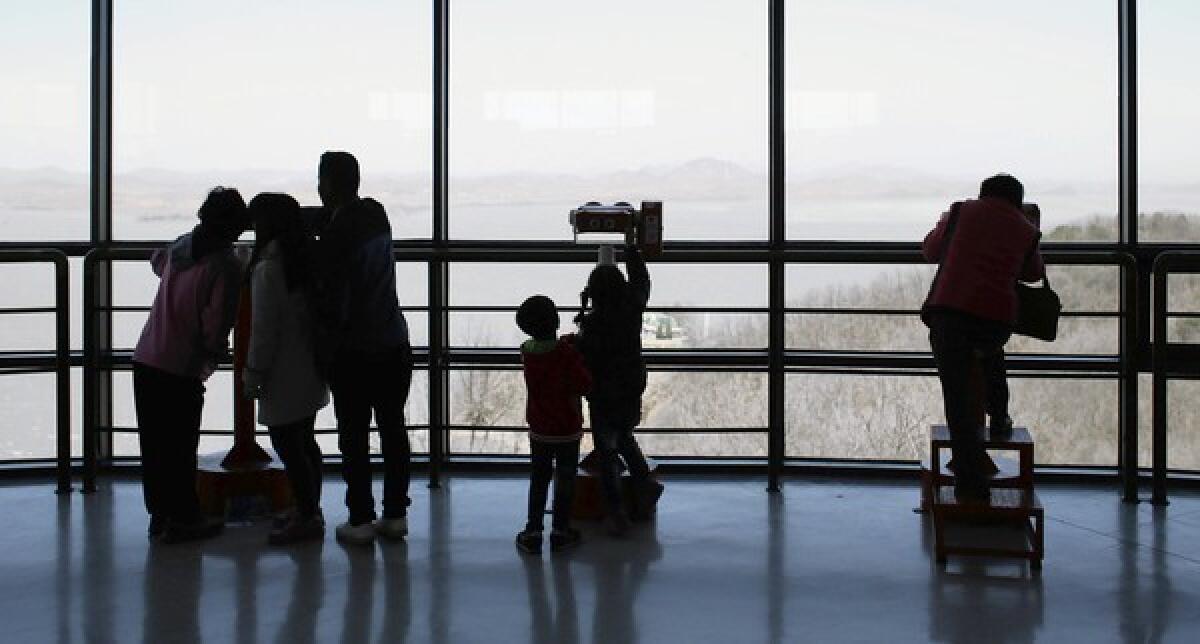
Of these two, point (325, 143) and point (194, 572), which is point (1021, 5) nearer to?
point (325, 143)

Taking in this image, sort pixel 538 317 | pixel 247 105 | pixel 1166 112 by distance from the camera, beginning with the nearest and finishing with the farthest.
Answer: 1. pixel 538 317
2. pixel 1166 112
3. pixel 247 105

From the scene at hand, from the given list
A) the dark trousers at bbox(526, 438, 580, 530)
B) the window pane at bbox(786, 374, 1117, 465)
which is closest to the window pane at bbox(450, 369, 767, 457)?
the window pane at bbox(786, 374, 1117, 465)

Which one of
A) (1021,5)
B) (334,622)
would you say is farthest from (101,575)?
(1021,5)

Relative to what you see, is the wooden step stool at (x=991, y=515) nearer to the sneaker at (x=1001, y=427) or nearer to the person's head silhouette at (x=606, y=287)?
the sneaker at (x=1001, y=427)

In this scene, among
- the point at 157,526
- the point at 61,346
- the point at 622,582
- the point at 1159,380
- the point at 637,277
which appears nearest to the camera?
the point at 622,582

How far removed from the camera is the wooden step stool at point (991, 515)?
4680 mm

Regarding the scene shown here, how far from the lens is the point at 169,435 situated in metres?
5.00

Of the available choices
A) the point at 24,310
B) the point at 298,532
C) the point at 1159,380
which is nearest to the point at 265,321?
the point at 298,532

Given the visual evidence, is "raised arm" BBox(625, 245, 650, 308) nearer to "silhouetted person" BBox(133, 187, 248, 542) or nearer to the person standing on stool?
the person standing on stool

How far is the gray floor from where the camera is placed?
3.99 metres

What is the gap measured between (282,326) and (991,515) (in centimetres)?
249

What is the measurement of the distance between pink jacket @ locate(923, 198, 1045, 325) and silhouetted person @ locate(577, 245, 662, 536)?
1.09 metres

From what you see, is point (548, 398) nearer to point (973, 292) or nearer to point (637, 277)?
point (637, 277)

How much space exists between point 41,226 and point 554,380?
298 centimetres
